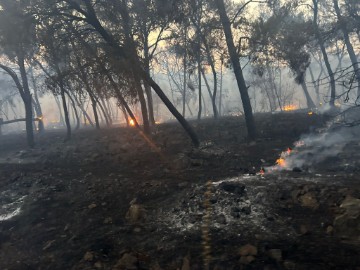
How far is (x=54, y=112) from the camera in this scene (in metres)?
79.6

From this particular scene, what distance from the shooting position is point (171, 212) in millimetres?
8570

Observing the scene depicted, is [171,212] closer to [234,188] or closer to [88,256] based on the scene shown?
[234,188]

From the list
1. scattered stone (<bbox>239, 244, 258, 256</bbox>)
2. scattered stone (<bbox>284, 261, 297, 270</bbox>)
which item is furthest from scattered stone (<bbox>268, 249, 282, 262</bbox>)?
scattered stone (<bbox>239, 244, 258, 256</bbox>)

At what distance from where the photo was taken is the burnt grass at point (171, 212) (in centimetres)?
638

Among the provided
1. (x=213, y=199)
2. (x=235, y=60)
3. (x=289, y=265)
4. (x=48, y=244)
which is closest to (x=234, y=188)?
(x=213, y=199)

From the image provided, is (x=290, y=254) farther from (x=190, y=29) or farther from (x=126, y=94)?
(x=190, y=29)

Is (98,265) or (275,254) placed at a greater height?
(275,254)

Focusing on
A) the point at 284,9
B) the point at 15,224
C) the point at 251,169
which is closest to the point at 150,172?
the point at 251,169

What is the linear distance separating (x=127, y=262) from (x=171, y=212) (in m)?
2.28

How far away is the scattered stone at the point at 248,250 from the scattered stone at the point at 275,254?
27cm

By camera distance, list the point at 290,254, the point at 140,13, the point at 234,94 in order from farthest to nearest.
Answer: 1. the point at 234,94
2. the point at 140,13
3. the point at 290,254

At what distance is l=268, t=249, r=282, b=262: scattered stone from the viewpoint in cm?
587

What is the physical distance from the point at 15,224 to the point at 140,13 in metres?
14.8

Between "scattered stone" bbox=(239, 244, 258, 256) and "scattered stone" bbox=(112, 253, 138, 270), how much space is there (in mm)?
2071
